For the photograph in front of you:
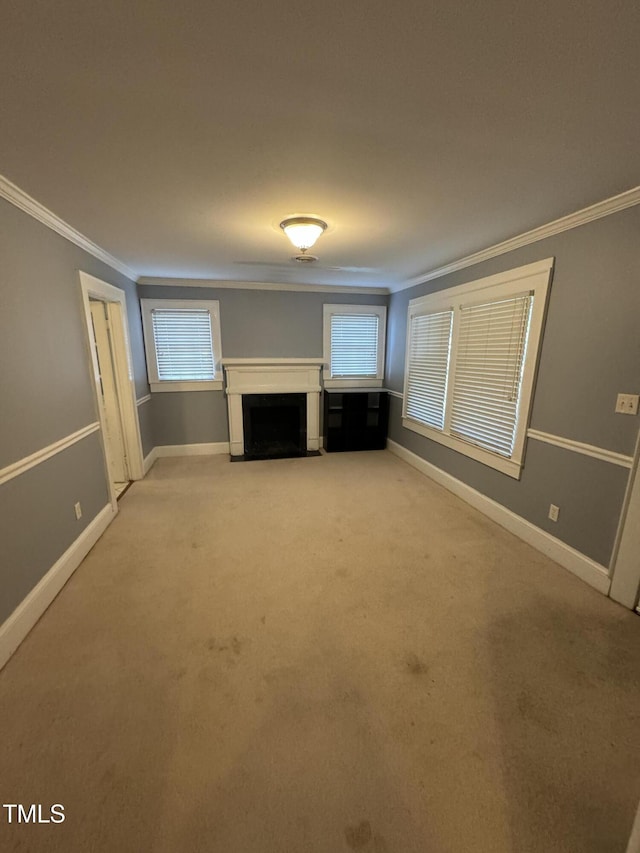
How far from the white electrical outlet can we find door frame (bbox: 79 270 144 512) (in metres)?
3.76

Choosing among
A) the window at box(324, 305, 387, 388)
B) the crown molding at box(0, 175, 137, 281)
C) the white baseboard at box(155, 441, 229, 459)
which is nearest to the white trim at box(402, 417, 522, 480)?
the window at box(324, 305, 387, 388)

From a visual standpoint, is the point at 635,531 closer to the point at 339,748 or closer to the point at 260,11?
the point at 339,748

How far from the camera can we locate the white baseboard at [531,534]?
2227 mm

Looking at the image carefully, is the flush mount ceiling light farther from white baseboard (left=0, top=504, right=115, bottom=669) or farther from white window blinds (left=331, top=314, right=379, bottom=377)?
white baseboard (left=0, top=504, right=115, bottom=669)

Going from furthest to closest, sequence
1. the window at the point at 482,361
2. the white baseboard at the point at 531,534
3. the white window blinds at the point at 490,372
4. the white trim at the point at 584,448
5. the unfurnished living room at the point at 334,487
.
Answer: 1. the white window blinds at the point at 490,372
2. the window at the point at 482,361
3. the white baseboard at the point at 531,534
4. the white trim at the point at 584,448
5. the unfurnished living room at the point at 334,487

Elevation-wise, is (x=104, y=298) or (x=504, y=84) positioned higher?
(x=504, y=84)

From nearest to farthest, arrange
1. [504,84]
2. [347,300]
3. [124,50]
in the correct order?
[124,50], [504,84], [347,300]

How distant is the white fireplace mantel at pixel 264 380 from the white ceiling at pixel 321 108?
2.46 meters

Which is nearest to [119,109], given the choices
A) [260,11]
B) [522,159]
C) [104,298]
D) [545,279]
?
[260,11]

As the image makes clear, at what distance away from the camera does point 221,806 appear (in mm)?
1146

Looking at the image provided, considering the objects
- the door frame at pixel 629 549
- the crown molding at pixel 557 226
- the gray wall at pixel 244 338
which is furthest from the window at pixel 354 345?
the door frame at pixel 629 549

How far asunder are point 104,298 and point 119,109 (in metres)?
2.41

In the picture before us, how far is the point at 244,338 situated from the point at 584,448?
398cm

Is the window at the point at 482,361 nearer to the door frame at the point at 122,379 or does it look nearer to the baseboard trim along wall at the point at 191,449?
the baseboard trim along wall at the point at 191,449
